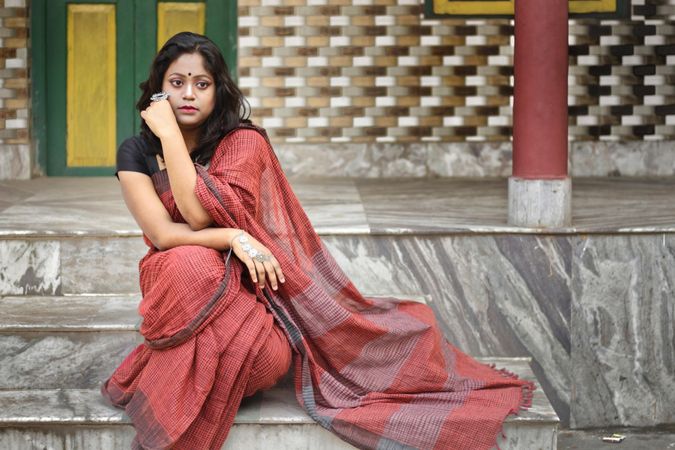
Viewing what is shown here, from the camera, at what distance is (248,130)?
378 centimetres

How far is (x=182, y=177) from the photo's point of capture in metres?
3.60

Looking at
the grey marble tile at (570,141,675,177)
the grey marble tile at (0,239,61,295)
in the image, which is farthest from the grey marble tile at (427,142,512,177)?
the grey marble tile at (0,239,61,295)

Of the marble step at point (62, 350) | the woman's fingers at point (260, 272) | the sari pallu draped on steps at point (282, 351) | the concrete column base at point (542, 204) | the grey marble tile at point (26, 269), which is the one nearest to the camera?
the sari pallu draped on steps at point (282, 351)

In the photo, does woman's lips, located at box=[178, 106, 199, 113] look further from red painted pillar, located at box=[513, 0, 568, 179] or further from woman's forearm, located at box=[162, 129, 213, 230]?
red painted pillar, located at box=[513, 0, 568, 179]

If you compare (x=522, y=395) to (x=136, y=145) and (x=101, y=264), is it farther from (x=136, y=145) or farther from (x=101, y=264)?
(x=101, y=264)

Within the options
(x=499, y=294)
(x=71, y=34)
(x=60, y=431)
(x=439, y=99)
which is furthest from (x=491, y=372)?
(x=71, y=34)

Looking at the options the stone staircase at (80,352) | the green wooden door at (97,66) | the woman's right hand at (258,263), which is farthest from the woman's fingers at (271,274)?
the green wooden door at (97,66)

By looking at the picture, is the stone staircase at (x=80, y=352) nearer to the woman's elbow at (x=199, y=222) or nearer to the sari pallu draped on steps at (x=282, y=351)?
the sari pallu draped on steps at (x=282, y=351)

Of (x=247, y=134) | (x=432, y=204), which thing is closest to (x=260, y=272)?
(x=247, y=134)

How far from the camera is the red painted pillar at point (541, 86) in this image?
16.4 feet

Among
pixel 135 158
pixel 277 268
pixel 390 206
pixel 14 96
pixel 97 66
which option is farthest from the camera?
pixel 97 66

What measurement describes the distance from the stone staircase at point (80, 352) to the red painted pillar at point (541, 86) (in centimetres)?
79

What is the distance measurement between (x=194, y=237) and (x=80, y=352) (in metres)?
0.87

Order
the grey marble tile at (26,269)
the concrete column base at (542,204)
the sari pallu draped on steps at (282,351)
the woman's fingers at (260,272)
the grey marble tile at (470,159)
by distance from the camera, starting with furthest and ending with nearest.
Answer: the grey marble tile at (470,159)
the concrete column base at (542,204)
the grey marble tile at (26,269)
the woman's fingers at (260,272)
the sari pallu draped on steps at (282,351)
